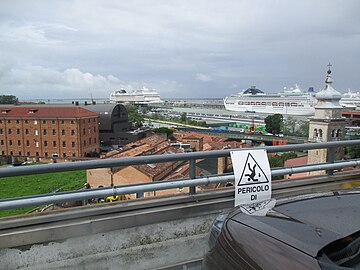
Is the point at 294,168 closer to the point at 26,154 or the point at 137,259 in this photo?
the point at 137,259

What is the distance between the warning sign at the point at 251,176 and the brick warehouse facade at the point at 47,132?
160ft

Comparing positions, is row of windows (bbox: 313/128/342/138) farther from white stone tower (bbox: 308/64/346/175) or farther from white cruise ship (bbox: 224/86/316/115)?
white cruise ship (bbox: 224/86/316/115)

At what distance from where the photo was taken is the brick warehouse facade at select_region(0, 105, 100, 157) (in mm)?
50875

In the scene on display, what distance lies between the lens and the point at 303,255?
1.66 meters

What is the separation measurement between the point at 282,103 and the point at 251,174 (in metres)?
104

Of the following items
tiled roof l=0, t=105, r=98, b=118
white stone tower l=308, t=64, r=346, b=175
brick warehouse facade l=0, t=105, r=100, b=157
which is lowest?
brick warehouse facade l=0, t=105, r=100, b=157

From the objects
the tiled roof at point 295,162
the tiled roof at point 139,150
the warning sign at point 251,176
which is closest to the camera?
the warning sign at point 251,176

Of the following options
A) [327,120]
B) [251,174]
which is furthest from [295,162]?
[327,120]


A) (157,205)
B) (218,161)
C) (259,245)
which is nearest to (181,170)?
(218,161)

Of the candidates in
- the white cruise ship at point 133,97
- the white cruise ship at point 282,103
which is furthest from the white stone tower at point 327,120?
the white cruise ship at point 133,97

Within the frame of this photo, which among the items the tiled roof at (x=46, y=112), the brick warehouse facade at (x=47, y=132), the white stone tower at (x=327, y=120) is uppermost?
the white stone tower at (x=327, y=120)

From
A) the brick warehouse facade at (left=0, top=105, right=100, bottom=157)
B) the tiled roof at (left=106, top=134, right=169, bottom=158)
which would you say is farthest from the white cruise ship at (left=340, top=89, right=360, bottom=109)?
the tiled roof at (left=106, top=134, right=169, bottom=158)

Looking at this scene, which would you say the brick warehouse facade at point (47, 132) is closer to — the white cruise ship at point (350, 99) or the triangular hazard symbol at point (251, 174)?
the triangular hazard symbol at point (251, 174)

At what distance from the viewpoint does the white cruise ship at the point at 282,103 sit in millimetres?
95625
